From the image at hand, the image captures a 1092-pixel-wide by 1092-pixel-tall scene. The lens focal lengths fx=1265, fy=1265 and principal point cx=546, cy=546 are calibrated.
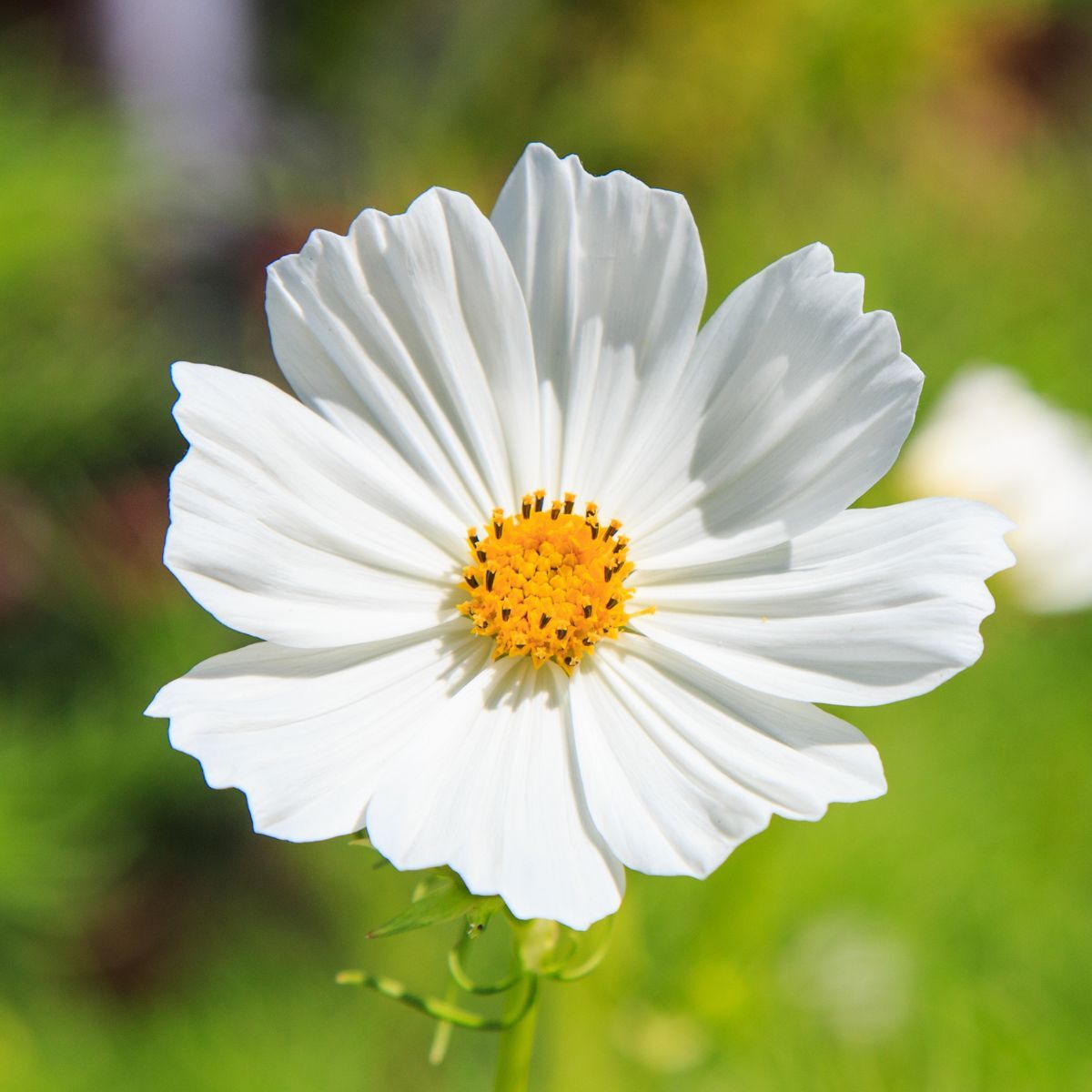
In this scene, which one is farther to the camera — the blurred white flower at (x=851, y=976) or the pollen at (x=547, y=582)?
the blurred white flower at (x=851, y=976)

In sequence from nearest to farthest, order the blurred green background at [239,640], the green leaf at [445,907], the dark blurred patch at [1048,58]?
1. the green leaf at [445,907]
2. the blurred green background at [239,640]
3. the dark blurred patch at [1048,58]

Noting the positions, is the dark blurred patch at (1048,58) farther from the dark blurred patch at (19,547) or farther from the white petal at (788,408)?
the white petal at (788,408)

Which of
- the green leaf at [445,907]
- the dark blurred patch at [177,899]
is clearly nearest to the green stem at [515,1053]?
the green leaf at [445,907]

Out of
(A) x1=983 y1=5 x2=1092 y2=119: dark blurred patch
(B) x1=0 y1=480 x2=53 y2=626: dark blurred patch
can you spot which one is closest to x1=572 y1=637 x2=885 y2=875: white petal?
(B) x1=0 y1=480 x2=53 y2=626: dark blurred patch

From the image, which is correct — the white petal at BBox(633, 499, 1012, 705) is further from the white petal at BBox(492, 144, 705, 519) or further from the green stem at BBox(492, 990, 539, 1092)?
the green stem at BBox(492, 990, 539, 1092)

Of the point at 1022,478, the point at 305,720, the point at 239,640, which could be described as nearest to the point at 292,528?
the point at 305,720

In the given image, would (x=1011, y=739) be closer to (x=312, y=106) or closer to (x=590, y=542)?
(x=590, y=542)
